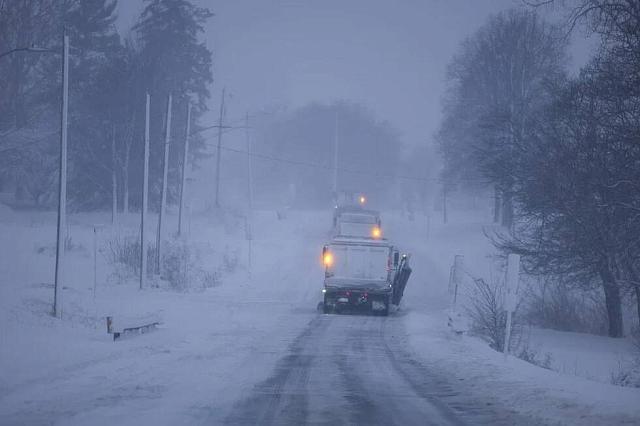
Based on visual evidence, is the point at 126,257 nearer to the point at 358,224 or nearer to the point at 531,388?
the point at 358,224

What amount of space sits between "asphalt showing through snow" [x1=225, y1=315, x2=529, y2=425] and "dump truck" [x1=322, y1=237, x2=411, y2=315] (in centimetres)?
997

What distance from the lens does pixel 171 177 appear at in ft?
193

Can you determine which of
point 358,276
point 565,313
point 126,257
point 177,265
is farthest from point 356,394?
point 177,265

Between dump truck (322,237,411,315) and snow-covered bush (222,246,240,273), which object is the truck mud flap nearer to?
dump truck (322,237,411,315)

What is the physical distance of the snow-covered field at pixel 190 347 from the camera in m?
A: 10.6

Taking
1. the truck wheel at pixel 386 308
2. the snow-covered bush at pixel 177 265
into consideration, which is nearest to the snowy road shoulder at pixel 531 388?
the truck wheel at pixel 386 308

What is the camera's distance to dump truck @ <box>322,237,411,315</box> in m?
28.9

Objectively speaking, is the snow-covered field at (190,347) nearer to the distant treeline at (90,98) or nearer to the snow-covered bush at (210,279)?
the snow-covered bush at (210,279)

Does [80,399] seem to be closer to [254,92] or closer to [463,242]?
[463,242]

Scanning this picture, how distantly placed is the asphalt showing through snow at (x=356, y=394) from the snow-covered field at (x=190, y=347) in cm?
Result: 43

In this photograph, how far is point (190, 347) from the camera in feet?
56.6

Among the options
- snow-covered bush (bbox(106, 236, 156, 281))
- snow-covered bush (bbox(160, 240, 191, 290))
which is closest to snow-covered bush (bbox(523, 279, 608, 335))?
snow-covered bush (bbox(160, 240, 191, 290))

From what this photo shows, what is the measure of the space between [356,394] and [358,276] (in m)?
17.2

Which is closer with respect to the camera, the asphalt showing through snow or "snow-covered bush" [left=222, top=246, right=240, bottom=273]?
the asphalt showing through snow
